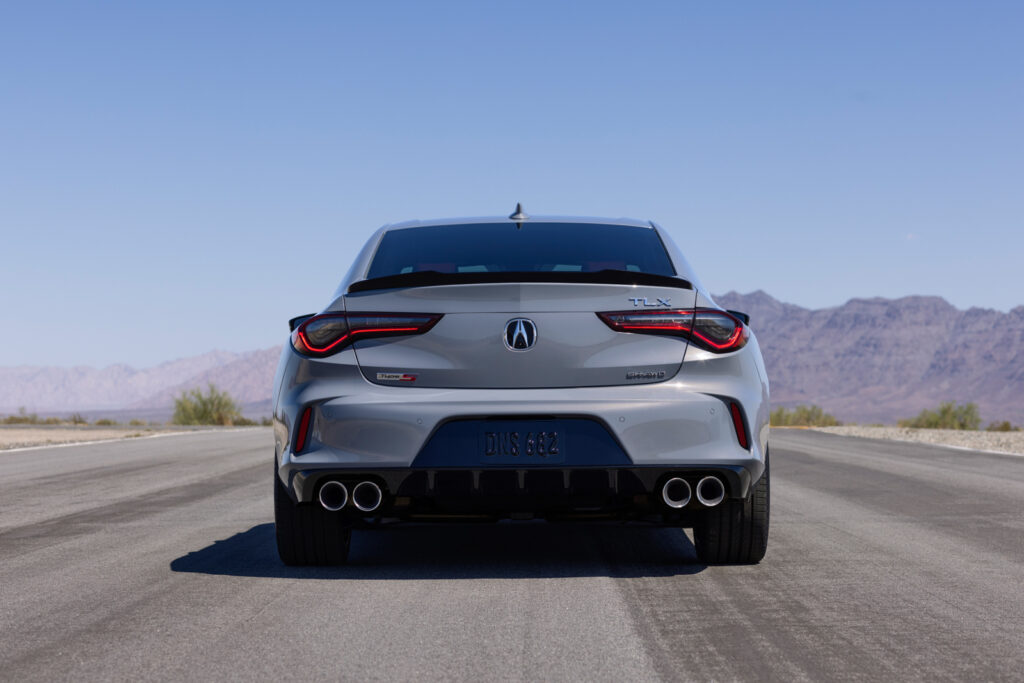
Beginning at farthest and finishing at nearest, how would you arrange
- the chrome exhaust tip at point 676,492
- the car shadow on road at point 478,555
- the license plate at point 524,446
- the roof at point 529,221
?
1. the roof at point 529,221
2. the car shadow on road at point 478,555
3. the chrome exhaust tip at point 676,492
4. the license plate at point 524,446

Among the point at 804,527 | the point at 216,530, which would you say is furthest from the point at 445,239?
the point at 804,527

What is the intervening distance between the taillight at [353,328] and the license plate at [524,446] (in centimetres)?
58

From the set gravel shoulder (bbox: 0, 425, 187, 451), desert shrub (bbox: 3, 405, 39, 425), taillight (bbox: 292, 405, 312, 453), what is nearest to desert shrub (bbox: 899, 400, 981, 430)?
gravel shoulder (bbox: 0, 425, 187, 451)

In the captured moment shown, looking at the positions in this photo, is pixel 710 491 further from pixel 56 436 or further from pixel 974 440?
pixel 56 436

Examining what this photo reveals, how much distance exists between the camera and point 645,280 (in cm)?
520

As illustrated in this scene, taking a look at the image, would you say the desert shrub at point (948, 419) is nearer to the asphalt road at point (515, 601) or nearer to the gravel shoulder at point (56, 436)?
the gravel shoulder at point (56, 436)

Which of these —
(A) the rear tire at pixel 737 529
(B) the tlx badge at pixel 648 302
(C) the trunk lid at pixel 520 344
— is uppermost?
(B) the tlx badge at pixel 648 302

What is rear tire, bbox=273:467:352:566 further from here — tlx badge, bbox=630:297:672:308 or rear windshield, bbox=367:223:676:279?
tlx badge, bbox=630:297:672:308

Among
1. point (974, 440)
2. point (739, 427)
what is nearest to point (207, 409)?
point (974, 440)

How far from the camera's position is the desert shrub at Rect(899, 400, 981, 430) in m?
55.3

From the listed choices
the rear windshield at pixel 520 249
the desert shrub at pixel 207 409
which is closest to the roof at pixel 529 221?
the rear windshield at pixel 520 249

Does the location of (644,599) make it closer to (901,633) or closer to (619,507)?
(619,507)

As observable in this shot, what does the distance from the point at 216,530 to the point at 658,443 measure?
3.70 metres

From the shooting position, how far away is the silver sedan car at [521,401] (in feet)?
16.1
